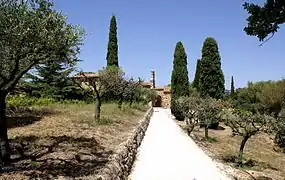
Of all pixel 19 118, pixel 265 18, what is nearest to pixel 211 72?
pixel 19 118

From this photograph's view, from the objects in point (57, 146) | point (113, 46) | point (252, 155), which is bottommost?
point (252, 155)

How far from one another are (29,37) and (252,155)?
13.0 m

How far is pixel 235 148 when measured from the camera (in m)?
18.6

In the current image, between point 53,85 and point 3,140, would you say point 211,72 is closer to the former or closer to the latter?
point 53,85

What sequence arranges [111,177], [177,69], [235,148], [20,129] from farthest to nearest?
[177,69], [235,148], [20,129], [111,177]

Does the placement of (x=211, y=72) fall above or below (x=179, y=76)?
below

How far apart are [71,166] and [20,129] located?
547 cm

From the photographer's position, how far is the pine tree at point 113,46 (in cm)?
4191

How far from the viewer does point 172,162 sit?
12.6 meters

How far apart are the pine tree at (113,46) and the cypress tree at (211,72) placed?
1606 cm

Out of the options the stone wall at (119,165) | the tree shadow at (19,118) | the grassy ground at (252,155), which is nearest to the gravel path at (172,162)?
the stone wall at (119,165)

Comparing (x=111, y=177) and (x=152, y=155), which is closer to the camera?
(x=111, y=177)

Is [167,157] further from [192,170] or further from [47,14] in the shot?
[47,14]

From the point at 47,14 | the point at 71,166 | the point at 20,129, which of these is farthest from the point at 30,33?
the point at 20,129
